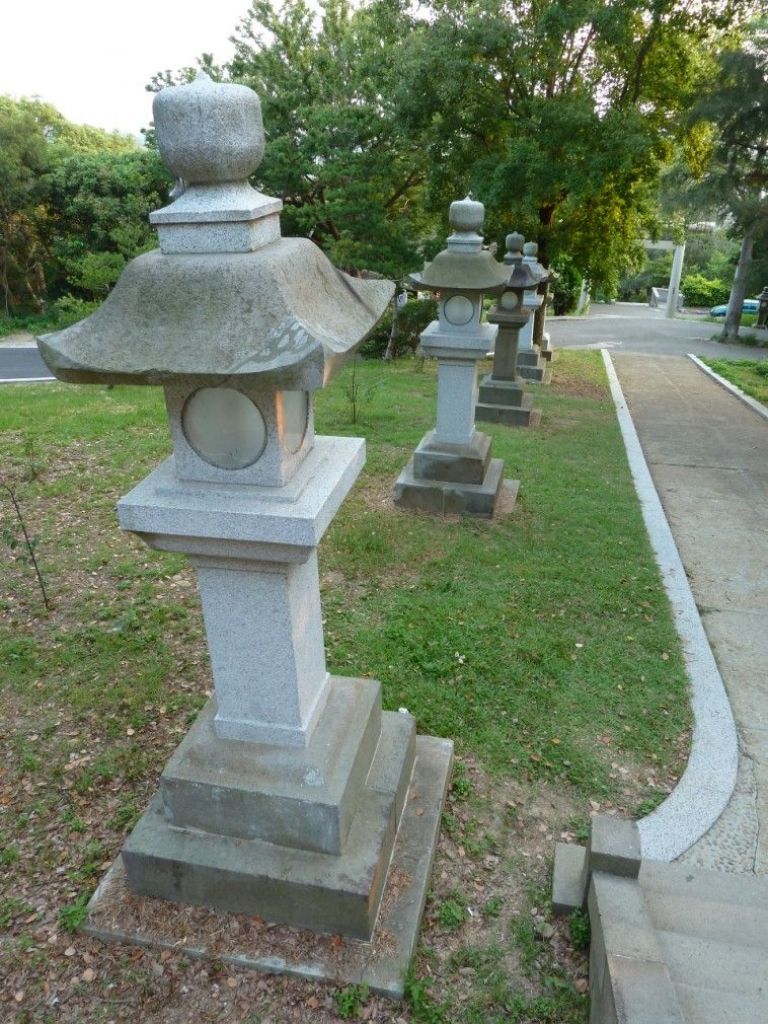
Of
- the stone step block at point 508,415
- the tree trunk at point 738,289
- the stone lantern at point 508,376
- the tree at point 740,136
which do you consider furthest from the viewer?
the tree trunk at point 738,289

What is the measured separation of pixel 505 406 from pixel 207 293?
10130 millimetres

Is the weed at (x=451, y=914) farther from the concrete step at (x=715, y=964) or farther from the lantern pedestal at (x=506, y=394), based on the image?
the lantern pedestal at (x=506, y=394)

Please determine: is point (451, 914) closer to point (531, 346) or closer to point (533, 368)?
point (533, 368)

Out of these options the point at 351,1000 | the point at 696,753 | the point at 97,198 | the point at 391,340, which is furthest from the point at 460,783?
the point at 97,198

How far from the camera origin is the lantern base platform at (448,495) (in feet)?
25.5

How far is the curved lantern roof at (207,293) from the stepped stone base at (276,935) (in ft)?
7.66

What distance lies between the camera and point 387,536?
724cm

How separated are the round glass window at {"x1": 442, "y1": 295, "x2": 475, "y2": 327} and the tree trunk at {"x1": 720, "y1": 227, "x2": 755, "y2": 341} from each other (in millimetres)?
18426

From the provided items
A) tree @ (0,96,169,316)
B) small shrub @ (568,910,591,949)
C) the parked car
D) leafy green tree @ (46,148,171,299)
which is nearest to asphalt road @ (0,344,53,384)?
tree @ (0,96,169,316)

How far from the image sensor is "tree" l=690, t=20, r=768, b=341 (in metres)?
14.6

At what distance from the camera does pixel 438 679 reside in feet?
16.7

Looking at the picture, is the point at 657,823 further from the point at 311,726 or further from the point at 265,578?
the point at 265,578

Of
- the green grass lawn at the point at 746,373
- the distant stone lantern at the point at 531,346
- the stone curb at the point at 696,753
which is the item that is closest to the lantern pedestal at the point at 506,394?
the distant stone lantern at the point at 531,346

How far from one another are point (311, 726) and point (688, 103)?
16.5m
